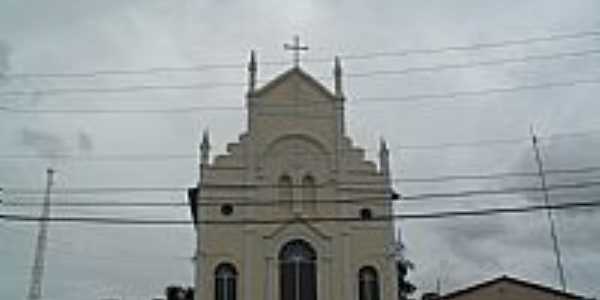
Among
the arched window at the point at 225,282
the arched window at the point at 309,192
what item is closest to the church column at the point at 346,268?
the arched window at the point at 309,192

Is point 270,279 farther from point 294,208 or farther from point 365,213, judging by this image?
point 365,213

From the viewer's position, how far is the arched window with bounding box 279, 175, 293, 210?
38.6 m

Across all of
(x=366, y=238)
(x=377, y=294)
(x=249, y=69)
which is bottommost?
(x=377, y=294)

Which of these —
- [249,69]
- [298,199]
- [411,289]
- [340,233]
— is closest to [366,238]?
[340,233]

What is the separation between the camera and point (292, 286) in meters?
37.5

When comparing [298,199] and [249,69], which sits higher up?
[249,69]

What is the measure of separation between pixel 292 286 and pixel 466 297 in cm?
874

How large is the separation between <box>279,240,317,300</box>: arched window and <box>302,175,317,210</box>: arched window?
1.85 meters

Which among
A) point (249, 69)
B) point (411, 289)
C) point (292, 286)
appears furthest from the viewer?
point (411, 289)

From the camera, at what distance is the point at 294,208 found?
126ft

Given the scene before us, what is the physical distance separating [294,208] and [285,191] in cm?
100

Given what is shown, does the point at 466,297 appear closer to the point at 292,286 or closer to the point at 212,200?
the point at 292,286

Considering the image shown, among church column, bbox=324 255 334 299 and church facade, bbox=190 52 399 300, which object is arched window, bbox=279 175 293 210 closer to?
church facade, bbox=190 52 399 300

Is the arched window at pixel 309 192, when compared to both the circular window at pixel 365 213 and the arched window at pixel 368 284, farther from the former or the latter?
the arched window at pixel 368 284
